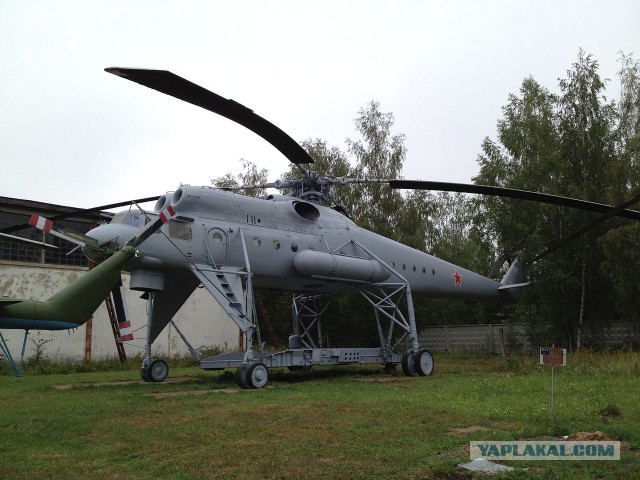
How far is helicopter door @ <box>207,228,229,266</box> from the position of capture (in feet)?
48.1

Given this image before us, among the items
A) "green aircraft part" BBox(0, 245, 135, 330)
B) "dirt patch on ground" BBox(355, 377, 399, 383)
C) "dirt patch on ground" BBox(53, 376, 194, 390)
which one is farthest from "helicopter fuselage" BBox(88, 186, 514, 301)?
"green aircraft part" BBox(0, 245, 135, 330)

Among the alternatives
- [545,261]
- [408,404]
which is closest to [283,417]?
[408,404]

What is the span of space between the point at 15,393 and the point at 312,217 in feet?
29.3

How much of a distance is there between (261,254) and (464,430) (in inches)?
351

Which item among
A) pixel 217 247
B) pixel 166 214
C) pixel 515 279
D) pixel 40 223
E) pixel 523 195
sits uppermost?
pixel 523 195

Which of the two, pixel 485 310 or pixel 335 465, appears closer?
pixel 335 465

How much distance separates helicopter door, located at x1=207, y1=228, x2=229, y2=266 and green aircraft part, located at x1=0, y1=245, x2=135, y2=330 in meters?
6.29

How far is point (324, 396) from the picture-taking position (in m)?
11.9

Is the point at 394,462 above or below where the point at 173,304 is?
below

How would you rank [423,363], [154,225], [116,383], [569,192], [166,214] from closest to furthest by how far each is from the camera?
[154,225], [166,214], [116,383], [423,363], [569,192]

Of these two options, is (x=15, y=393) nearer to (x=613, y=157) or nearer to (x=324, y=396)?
(x=324, y=396)

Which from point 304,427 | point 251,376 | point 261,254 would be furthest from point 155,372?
point 304,427

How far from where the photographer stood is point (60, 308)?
26.4 feet

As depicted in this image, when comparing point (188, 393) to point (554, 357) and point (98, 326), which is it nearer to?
point (554, 357)
